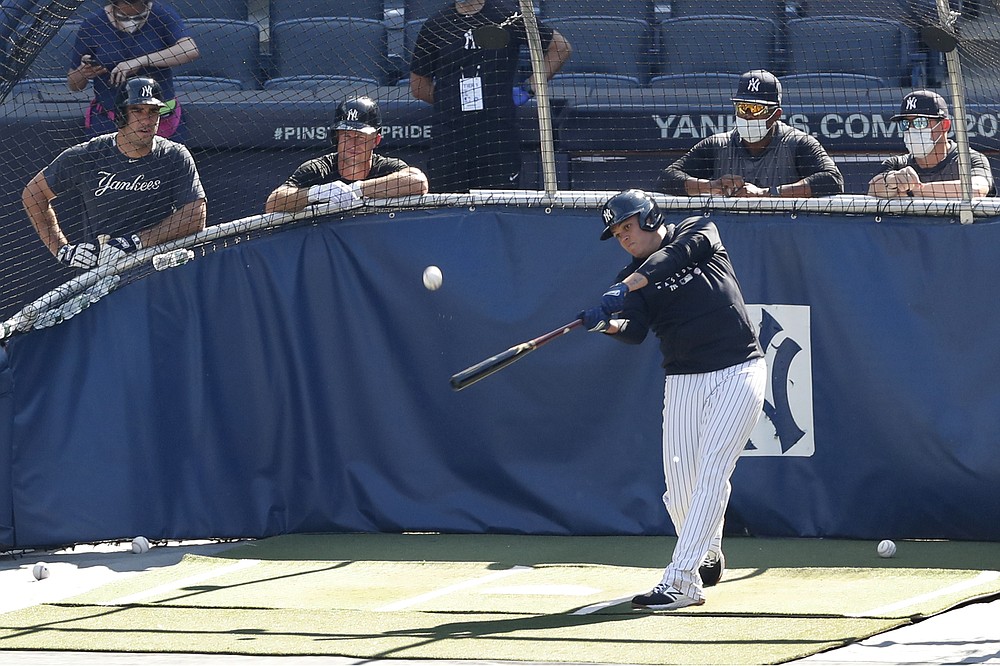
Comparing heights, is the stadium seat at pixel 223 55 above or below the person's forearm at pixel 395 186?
above

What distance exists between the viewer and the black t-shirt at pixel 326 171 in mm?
8398

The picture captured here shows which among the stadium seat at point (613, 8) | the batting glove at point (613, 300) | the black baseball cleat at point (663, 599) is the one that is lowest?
the black baseball cleat at point (663, 599)

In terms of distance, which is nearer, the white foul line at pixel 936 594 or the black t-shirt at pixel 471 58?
the white foul line at pixel 936 594

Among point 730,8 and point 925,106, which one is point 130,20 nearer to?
point 730,8

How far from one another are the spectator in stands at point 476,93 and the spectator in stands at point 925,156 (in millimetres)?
1999

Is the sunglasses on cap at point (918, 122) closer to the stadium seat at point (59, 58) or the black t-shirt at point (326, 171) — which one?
the black t-shirt at point (326, 171)

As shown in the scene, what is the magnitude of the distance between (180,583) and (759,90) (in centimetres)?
406

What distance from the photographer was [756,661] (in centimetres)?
509

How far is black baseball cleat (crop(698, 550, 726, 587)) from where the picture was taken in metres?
6.62

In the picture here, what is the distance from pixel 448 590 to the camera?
6766 mm

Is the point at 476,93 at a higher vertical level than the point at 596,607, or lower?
higher

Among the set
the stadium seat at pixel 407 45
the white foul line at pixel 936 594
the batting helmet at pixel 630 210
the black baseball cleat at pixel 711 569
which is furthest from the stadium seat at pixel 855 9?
the black baseball cleat at pixel 711 569

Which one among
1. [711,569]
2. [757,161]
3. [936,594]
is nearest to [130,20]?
[757,161]

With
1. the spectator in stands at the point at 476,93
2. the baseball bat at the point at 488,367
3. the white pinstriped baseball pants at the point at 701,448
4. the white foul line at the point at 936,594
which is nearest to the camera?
the white foul line at the point at 936,594
